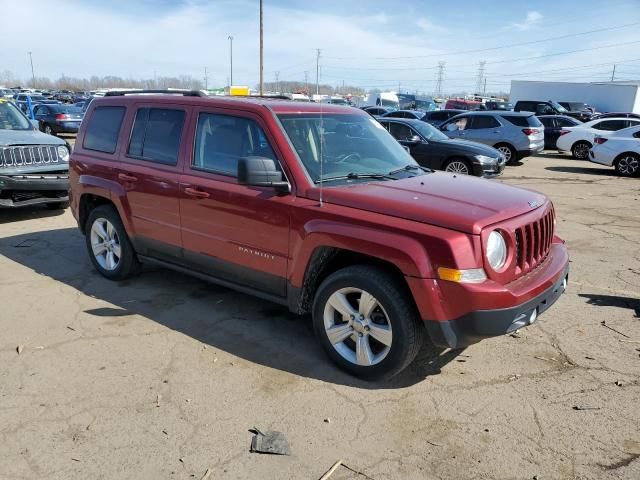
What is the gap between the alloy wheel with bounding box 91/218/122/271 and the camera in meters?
5.43

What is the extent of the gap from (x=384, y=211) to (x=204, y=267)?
187 cm

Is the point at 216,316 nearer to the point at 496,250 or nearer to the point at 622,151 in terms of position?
the point at 496,250

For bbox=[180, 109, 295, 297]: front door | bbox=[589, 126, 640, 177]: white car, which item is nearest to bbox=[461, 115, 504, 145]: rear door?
bbox=[589, 126, 640, 177]: white car

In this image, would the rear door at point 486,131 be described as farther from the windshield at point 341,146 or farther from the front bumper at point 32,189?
the windshield at point 341,146

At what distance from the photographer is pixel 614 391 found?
3.54m

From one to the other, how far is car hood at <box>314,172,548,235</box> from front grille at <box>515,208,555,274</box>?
0.38 feet

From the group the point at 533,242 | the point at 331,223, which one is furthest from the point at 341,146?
the point at 533,242

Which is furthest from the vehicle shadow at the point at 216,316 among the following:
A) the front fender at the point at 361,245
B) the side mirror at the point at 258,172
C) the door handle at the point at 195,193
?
the side mirror at the point at 258,172

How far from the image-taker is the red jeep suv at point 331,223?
10.5ft

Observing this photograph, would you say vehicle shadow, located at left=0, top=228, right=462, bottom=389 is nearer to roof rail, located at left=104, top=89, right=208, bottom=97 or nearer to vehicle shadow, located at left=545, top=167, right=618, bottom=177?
roof rail, located at left=104, top=89, right=208, bottom=97

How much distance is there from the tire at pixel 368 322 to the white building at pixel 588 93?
143 ft

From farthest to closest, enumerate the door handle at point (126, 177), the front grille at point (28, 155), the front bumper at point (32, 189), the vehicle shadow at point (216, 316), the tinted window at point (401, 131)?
the tinted window at point (401, 131) → the front grille at point (28, 155) → the front bumper at point (32, 189) → the door handle at point (126, 177) → the vehicle shadow at point (216, 316)

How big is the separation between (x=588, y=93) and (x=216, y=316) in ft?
149

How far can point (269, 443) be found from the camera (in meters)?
2.99
